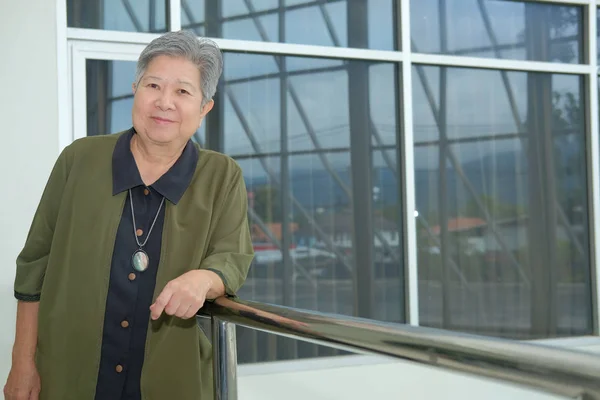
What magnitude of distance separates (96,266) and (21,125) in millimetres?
2852

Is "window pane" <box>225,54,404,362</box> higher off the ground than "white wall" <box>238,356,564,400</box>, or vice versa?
"window pane" <box>225,54,404,362</box>

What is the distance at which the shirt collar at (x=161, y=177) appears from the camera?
1.56 meters

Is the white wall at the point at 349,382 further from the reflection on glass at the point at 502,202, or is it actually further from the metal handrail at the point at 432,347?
the metal handrail at the point at 432,347

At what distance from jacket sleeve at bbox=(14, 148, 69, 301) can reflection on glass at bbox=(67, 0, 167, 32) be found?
2994 mm

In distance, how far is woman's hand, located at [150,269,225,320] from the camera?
1322 mm

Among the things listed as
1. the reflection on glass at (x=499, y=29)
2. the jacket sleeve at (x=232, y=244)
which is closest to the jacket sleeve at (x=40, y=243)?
the jacket sleeve at (x=232, y=244)

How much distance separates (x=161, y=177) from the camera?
157 centimetres

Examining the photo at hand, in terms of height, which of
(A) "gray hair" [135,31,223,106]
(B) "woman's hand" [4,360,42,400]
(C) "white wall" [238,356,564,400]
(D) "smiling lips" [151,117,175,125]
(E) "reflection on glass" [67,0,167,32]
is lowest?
(C) "white wall" [238,356,564,400]

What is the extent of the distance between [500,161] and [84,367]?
4576mm

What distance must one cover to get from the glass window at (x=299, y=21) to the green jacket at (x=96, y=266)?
3277 millimetres

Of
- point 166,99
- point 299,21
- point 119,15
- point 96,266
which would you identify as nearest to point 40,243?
point 96,266

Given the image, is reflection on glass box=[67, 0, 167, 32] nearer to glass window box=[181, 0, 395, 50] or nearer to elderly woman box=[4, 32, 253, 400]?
glass window box=[181, 0, 395, 50]

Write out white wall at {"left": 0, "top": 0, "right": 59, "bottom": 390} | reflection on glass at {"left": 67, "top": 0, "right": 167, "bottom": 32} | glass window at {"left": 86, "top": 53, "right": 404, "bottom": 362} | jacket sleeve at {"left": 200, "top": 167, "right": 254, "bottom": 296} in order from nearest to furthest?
jacket sleeve at {"left": 200, "top": 167, "right": 254, "bottom": 296} < white wall at {"left": 0, "top": 0, "right": 59, "bottom": 390} < reflection on glass at {"left": 67, "top": 0, "right": 167, "bottom": 32} < glass window at {"left": 86, "top": 53, "right": 404, "bottom": 362}

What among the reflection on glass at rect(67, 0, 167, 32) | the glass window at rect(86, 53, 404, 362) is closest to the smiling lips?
the reflection on glass at rect(67, 0, 167, 32)
